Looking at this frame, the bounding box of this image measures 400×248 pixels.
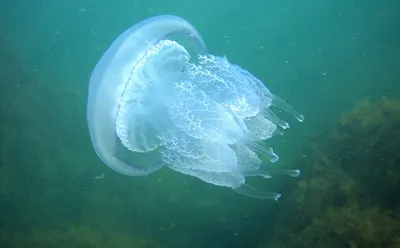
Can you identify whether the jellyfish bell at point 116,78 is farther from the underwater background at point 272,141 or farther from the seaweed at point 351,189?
the seaweed at point 351,189

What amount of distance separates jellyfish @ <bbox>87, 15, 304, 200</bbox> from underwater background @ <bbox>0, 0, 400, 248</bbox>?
117cm

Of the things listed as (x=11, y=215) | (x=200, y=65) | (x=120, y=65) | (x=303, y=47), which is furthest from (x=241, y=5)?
(x=11, y=215)

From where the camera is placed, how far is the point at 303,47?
6688 millimetres

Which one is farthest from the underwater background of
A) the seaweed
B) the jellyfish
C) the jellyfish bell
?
the jellyfish bell

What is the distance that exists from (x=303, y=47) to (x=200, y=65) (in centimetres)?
384

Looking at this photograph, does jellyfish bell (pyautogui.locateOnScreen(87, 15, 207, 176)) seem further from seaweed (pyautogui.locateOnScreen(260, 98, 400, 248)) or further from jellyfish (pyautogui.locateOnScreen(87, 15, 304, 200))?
seaweed (pyautogui.locateOnScreen(260, 98, 400, 248))

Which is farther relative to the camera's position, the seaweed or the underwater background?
the underwater background

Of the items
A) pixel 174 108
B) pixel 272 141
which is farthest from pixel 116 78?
pixel 272 141

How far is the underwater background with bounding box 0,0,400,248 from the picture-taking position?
4.23m

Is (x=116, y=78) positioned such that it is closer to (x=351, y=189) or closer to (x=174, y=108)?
(x=174, y=108)

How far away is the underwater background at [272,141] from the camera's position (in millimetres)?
4227

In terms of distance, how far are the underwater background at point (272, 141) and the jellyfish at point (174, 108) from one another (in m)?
1.17

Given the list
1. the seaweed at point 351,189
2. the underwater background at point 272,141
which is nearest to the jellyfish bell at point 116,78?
the underwater background at point 272,141

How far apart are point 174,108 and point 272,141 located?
238 centimetres
